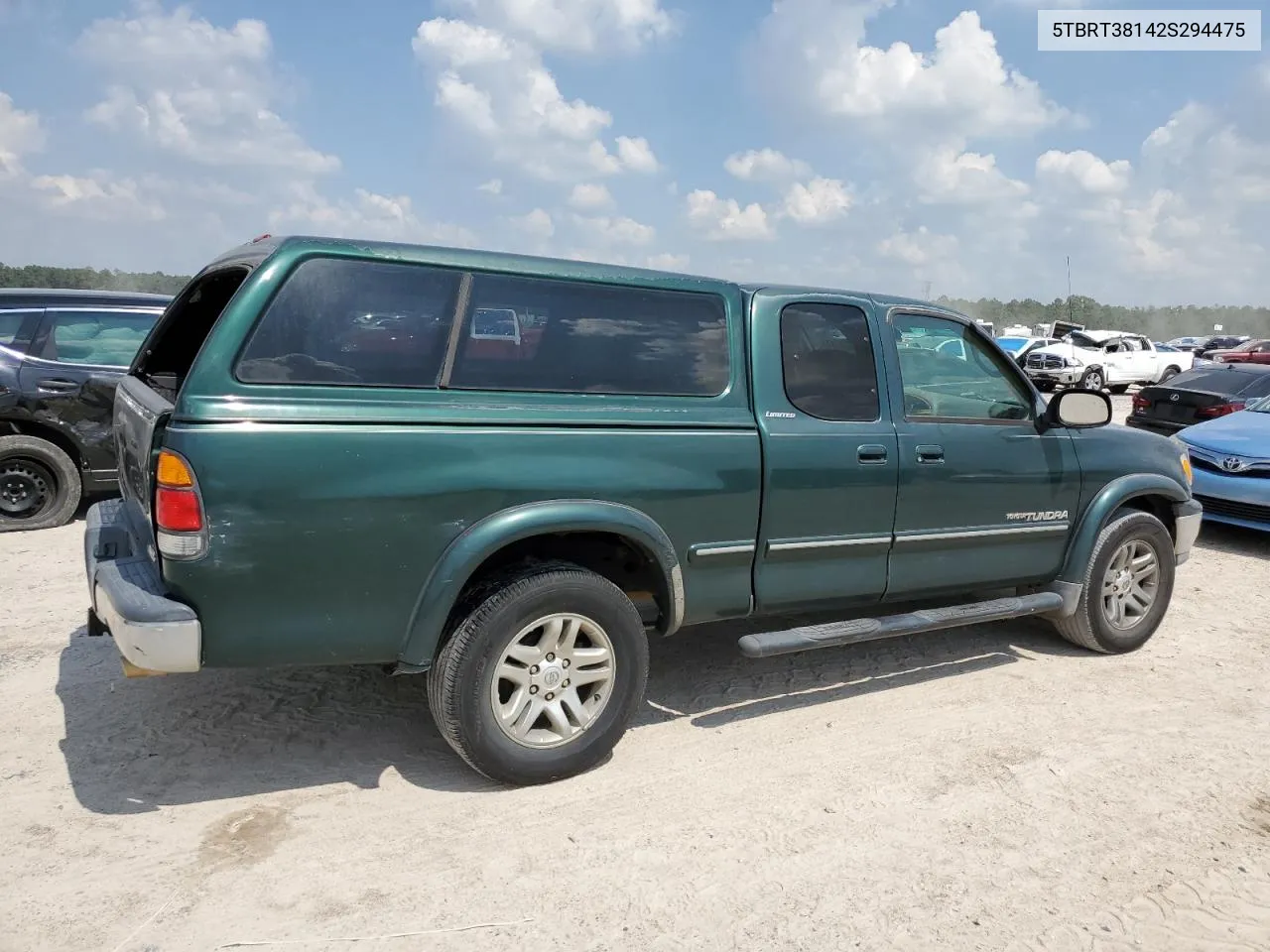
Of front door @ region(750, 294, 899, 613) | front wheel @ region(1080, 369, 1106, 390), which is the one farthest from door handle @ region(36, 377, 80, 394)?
front wheel @ region(1080, 369, 1106, 390)

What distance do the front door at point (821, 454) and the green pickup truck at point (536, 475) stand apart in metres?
0.01

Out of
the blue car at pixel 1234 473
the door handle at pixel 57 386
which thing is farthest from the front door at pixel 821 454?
the door handle at pixel 57 386

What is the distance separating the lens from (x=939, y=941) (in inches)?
107

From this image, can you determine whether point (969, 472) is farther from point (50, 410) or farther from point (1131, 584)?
point (50, 410)

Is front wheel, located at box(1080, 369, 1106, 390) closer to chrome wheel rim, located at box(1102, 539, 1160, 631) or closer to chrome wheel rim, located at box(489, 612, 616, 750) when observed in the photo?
chrome wheel rim, located at box(1102, 539, 1160, 631)

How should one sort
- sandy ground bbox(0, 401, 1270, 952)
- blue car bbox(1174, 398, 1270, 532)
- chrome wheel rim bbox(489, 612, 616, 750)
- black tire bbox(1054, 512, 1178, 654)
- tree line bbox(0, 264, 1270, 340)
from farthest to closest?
tree line bbox(0, 264, 1270, 340) < blue car bbox(1174, 398, 1270, 532) < black tire bbox(1054, 512, 1178, 654) < chrome wheel rim bbox(489, 612, 616, 750) < sandy ground bbox(0, 401, 1270, 952)

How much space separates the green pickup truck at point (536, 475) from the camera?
3002 mm

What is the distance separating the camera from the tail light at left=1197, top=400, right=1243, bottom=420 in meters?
10.6

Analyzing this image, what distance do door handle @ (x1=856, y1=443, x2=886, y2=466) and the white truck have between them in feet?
70.8

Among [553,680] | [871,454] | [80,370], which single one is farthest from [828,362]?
[80,370]

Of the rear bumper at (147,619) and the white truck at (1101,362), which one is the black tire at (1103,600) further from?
the white truck at (1101,362)

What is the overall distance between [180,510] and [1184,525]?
5196mm

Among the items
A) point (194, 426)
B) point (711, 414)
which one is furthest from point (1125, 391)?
point (194, 426)

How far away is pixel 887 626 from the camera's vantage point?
425 centimetres
